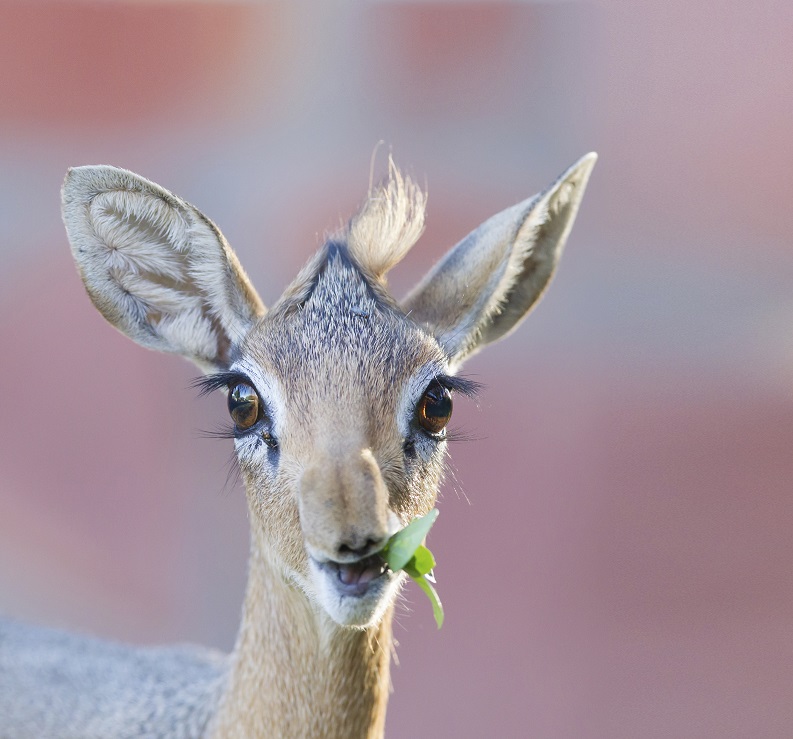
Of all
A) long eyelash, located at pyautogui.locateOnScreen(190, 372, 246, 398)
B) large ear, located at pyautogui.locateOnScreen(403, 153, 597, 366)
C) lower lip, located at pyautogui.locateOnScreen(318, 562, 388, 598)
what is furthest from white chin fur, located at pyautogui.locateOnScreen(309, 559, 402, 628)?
large ear, located at pyautogui.locateOnScreen(403, 153, 597, 366)

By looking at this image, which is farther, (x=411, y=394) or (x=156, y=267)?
(x=156, y=267)

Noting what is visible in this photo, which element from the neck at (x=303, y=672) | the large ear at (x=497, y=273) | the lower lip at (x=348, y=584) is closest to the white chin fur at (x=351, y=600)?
the lower lip at (x=348, y=584)

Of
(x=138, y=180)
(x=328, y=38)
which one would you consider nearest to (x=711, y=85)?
(x=328, y=38)

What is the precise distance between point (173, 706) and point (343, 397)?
Result: 0.70 metres

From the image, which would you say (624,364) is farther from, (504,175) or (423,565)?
(423,565)

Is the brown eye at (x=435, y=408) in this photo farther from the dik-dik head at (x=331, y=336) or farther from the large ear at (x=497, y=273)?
the large ear at (x=497, y=273)

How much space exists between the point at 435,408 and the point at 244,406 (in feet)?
0.78

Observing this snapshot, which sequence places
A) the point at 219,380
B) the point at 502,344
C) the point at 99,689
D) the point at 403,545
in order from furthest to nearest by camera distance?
the point at 502,344 < the point at 99,689 < the point at 219,380 < the point at 403,545

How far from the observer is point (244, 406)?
4.19 ft

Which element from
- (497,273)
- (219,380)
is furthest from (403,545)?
(497,273)

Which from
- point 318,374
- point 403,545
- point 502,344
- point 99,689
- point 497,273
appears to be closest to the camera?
point 403,545

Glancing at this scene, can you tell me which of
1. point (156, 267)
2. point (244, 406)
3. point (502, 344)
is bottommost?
point (244, 406)

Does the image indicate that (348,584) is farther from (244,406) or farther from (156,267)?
(156,267)

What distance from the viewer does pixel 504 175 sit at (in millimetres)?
2674
